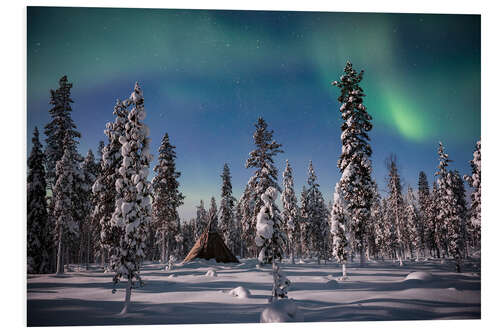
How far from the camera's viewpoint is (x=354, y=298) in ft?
37.7

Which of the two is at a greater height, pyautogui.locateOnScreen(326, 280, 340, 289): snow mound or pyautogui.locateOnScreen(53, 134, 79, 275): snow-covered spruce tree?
pyautogui.locateOnScreen(53, 134, 79, 275): snow-covered spruce tree

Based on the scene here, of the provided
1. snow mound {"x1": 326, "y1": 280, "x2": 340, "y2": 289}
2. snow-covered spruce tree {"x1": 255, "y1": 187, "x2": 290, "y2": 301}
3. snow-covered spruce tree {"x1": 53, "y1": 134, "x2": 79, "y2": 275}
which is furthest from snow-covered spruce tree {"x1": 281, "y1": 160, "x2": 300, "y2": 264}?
snow-covered spruce tree {"x1": 255, "y1": 187, "x2": 290, "y2": 301}

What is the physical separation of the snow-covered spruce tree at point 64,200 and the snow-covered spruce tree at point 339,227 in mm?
15614

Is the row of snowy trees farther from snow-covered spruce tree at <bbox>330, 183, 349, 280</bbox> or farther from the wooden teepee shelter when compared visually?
the wooden teepee shelter

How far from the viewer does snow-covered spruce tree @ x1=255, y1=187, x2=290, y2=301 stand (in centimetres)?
1037

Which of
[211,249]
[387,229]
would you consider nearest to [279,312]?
[211,249]

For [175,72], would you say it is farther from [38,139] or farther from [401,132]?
[401,132]

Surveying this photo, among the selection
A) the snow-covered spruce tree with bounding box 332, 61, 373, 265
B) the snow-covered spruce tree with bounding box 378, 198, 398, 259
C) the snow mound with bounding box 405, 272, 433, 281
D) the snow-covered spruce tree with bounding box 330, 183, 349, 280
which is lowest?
the snow-covered spruce tree with bounding box 378, 198, 398, 259

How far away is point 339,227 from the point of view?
17406 mm

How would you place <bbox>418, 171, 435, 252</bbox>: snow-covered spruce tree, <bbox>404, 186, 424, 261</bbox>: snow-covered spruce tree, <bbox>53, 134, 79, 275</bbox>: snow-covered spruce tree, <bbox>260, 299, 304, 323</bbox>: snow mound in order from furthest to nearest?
<bbox>404, 186, 424, 261</bbox>: snow-covered spruce tree < <bbox>418, 171, 435, 252</bbox>: snow-covered spruce tree < <bbox>53, 134, 79, 275</bbox>: snow-covered spruce tree < <bbox>260, 299, 304, 323</bbox>: snow mound

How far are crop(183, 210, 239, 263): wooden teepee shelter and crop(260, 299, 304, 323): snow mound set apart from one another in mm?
16336

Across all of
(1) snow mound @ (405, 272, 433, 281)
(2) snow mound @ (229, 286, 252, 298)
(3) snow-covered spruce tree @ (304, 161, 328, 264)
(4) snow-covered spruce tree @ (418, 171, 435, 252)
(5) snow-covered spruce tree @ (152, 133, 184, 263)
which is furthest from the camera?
(4) snow-covered spruce tree @ (418, 171, 435, 252)

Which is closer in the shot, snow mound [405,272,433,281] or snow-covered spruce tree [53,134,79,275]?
snow mound [405,272,433,281]

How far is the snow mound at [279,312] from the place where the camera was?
9.98 m
